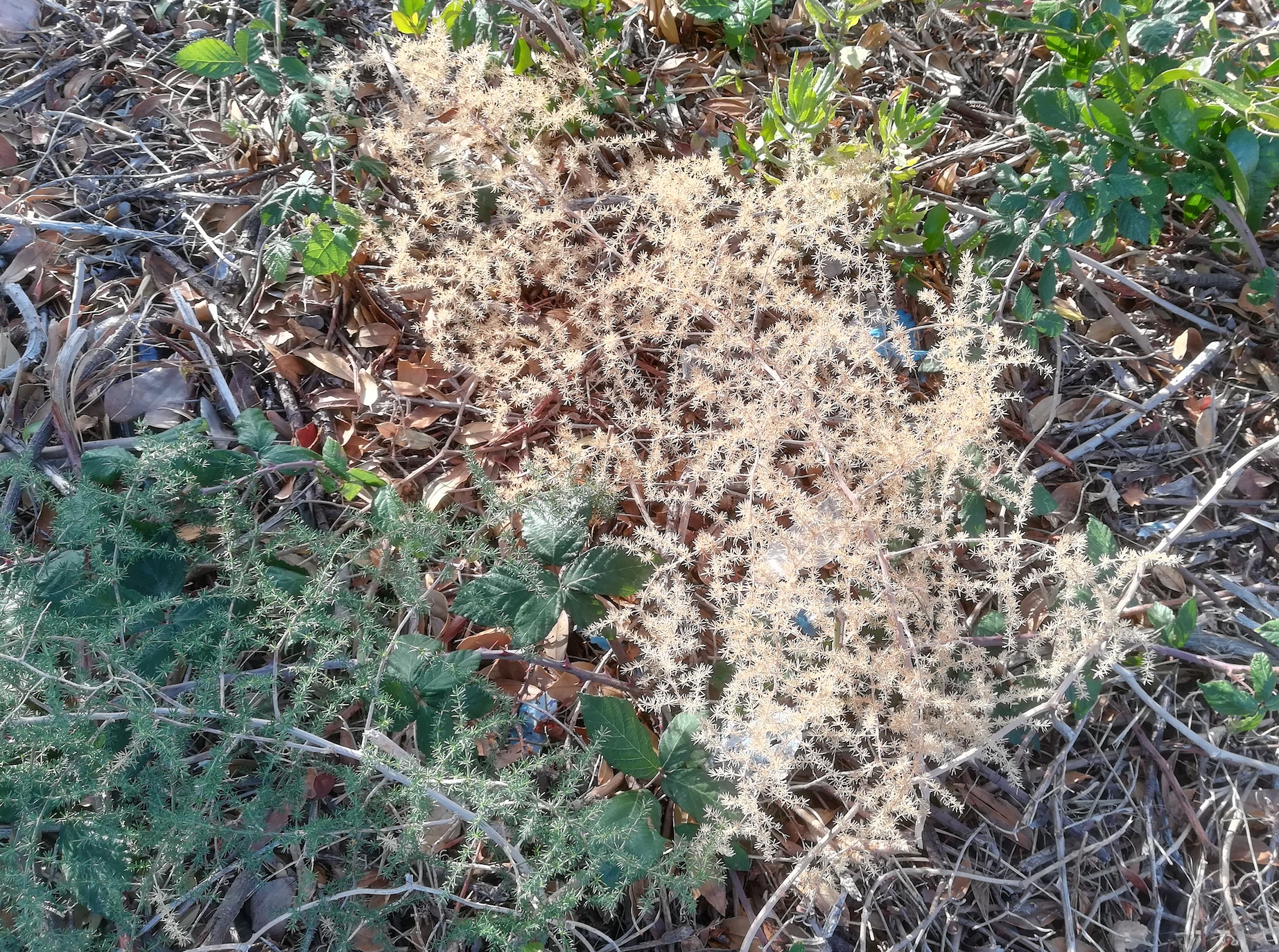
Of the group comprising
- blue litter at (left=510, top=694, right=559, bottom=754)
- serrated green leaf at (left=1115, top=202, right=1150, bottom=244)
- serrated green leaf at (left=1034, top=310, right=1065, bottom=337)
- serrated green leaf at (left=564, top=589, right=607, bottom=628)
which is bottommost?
blue litter at (left=510, top=694, right=559, bottom=754)

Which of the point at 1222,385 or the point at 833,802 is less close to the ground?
the point at 1222,385

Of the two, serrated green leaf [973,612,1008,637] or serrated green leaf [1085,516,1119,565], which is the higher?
serrated green leaf [1085,516,1119,565]

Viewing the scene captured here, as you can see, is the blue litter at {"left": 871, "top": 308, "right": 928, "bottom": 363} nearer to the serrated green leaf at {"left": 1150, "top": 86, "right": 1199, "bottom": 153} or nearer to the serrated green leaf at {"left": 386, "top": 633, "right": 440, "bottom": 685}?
the serrated green leaf at {"left": 1150, "top": 86, "right": 1199, "bottom": 153}

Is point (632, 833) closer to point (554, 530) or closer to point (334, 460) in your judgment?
point (554, 530)

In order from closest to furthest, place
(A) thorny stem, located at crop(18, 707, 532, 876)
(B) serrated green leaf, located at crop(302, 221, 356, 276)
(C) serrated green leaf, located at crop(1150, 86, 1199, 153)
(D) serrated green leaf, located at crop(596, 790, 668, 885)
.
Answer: (A) thorny stem, located at crop(18, 707, 532, 876), (D) serrated green leaf, located at crop(596, 790, 668, 885), (C) serrated green leaf, located at crop(1150, 86, 1199, 153), (B) serrated green leaf, located at crop(302, 221, 356, 276)

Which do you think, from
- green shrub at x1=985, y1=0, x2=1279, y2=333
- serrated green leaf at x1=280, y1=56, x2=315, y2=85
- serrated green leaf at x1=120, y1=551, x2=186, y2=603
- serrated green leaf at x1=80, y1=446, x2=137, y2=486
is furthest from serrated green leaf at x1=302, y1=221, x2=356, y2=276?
green shrub at x1=985, y1=0, x2=1279, y2=333

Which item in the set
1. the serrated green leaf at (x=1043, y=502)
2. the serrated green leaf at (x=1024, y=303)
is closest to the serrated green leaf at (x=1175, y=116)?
the serrated green leaf at (x=1024, y=303)

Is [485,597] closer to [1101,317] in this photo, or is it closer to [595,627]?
[595,627]

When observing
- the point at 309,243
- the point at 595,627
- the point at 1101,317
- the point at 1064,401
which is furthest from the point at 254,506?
the point at 1101,317
